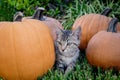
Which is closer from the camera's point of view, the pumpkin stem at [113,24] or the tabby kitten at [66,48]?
the tabby kitten at [66,48]

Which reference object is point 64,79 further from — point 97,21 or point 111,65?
point 97,21

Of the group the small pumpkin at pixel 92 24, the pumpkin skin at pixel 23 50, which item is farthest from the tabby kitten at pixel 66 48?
the small pumpkin at pixel 92 24

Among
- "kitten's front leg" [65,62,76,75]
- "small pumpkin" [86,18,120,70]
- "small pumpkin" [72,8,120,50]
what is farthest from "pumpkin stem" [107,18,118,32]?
"kitten's front leg" [65,62,76,75]

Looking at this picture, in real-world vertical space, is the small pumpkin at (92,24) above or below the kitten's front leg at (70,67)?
above

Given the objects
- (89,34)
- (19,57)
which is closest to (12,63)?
(19,57)

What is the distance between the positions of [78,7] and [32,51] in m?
2.69

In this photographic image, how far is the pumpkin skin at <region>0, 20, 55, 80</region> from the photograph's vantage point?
3.31 meters

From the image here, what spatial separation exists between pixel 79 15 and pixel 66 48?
2232 millimetres

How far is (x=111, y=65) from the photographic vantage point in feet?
11.7

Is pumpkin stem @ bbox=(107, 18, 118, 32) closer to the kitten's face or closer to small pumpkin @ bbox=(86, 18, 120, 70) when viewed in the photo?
small pumpkin @ bbox=(86, 18, 120, 70)

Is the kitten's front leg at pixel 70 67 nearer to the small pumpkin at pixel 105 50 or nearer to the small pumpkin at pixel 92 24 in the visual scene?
the small pumpkin at pixel 105 50

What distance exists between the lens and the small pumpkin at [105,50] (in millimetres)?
3543

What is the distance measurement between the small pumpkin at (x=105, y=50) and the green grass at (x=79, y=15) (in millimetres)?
77

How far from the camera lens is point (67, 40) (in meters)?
3.49
